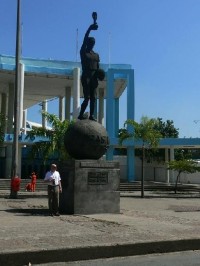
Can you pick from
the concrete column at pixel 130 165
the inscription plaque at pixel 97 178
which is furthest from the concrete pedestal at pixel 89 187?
the concrete column at pixel 130 165

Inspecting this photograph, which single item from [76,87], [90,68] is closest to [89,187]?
[90,68]

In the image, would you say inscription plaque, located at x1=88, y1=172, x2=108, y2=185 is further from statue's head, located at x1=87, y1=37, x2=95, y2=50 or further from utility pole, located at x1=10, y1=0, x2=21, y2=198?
utility pole, located at x1=10, y1=0, x2=21, y2=198

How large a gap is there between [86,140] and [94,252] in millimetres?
6263

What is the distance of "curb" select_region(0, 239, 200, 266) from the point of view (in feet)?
23.6

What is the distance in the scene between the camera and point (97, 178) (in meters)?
13.9

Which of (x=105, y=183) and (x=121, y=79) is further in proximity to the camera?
(x=121, y=79)

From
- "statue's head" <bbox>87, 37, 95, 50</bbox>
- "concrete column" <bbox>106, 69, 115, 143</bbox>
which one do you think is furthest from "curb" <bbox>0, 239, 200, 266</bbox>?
"concrete column" <bbox>106, 69, 115, 143</bbox>

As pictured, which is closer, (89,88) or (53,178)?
(53,178)

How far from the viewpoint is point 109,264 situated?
747 centimetres

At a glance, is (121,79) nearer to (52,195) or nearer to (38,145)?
(38,145)

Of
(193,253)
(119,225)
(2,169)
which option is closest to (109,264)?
(193,253)

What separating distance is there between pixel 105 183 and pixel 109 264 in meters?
6.54

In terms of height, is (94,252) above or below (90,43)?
below

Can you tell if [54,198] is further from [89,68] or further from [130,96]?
[130,96]
